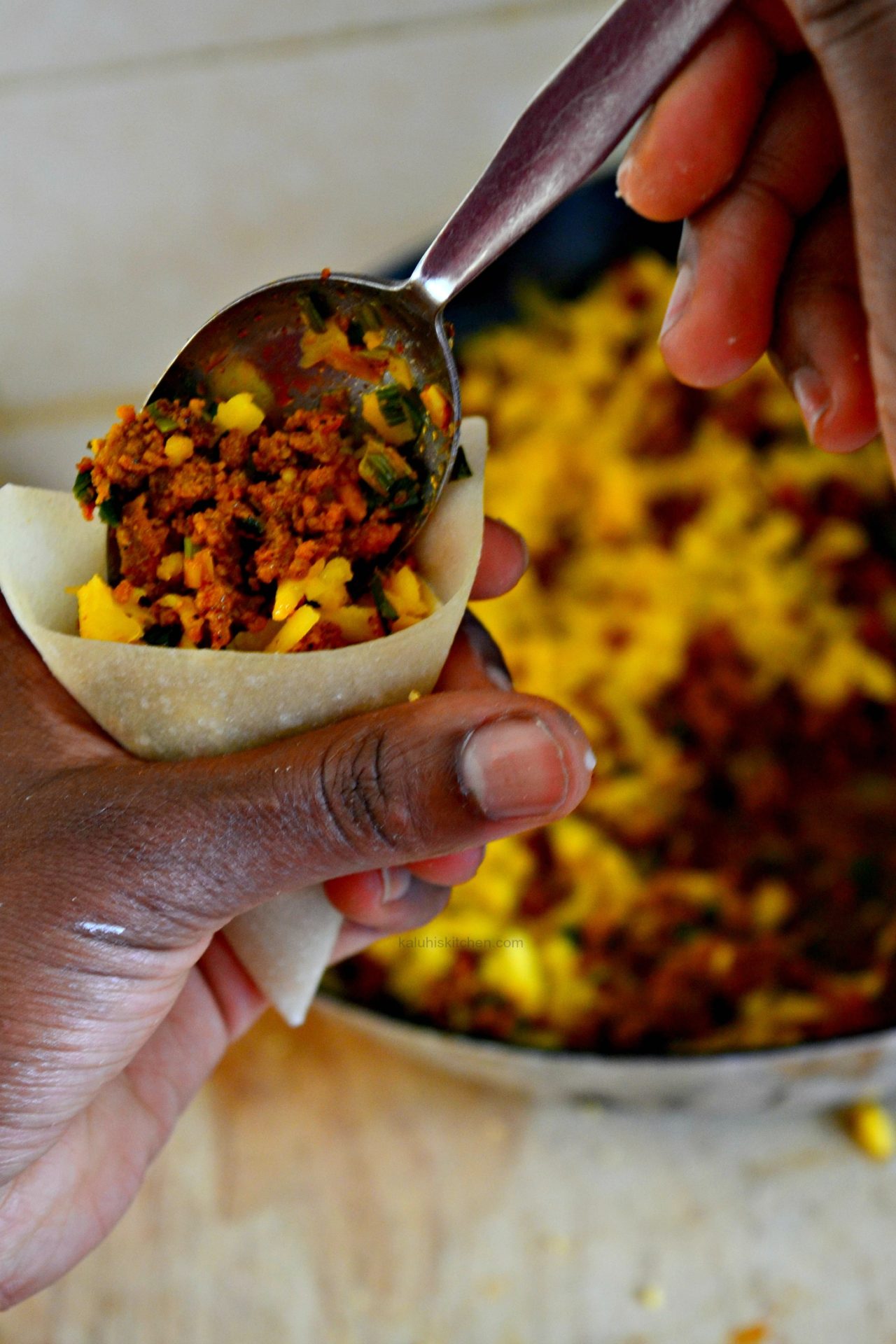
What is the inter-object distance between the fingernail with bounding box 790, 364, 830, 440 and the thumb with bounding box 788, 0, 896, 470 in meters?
0.19

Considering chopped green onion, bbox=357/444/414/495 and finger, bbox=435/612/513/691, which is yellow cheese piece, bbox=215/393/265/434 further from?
finger, bbox=435/612/513/691

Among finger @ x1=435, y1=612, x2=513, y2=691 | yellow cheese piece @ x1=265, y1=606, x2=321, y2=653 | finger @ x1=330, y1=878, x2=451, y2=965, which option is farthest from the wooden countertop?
yellow cheese piece @ x1=265, y1=606, x2=321, y2=653

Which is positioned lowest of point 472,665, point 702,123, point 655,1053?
point 655,1053

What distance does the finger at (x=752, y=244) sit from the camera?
852 millimetres

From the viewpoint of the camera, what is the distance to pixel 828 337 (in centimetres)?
83

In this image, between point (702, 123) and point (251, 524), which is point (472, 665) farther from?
point (702, 123)

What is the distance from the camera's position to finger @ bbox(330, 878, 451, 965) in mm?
875

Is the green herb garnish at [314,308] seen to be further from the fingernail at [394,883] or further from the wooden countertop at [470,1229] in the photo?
the wooden countertop at [470,1229]

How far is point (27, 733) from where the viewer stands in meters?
0.69

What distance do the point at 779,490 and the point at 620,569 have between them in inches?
8.5

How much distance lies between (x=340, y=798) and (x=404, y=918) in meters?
0.32

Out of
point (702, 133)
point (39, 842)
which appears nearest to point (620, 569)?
point (702, 133)

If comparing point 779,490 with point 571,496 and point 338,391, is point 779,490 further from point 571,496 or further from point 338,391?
point 338,391

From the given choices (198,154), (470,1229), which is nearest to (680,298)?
(470,1229)
